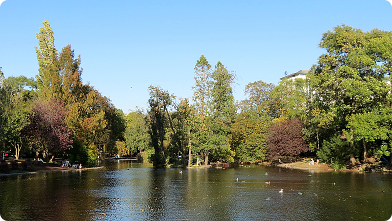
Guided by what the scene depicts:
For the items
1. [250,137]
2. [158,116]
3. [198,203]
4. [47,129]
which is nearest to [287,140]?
[250,137]

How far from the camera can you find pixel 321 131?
5334cm

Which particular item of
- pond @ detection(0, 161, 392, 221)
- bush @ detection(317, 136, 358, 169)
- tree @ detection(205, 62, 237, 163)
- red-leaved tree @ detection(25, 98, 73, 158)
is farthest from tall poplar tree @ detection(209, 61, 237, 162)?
pond @ detection(0, 161, 392, 221)

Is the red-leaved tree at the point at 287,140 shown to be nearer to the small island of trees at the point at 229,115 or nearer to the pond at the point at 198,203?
the small island of trees at the point at 229,115

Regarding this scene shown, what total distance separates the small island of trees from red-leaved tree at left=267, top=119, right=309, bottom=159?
0.55 ft

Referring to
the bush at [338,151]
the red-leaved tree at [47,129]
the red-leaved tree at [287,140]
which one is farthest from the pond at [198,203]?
the red-leaved tree at [287,140]

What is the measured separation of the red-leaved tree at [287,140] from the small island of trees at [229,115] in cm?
17

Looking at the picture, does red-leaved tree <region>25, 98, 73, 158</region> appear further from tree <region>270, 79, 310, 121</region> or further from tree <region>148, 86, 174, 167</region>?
tree <region>270, 79, 310, 121</region>

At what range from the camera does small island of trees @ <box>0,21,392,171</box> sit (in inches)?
1578

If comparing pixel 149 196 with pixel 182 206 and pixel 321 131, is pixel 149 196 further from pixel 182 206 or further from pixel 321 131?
pixel 321 131

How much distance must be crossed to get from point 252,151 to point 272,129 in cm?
759

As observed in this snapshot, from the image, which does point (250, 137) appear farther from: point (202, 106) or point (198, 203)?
point (198, 203)

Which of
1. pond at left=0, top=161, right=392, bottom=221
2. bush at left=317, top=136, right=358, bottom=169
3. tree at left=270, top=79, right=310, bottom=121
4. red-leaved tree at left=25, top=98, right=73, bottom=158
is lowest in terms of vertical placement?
pond at left=0, top=161, right=392, bottom=221

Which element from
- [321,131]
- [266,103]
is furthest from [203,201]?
[266,103]

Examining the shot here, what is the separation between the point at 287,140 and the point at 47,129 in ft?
124
